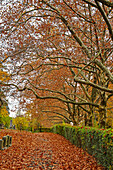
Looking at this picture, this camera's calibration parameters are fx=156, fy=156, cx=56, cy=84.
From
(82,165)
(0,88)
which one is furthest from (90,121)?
(0,88)

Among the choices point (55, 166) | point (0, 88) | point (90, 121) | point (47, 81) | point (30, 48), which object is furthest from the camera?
point (47, 81)

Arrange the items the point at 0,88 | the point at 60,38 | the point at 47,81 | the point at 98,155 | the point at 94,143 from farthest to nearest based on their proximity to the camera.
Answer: the point at 47,81, the point at 0,88, the point at 60,38, the point at 94,143, the point at 98,155

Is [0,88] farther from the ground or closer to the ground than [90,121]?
farther from the ground

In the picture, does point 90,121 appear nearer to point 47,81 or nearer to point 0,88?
point 47,81

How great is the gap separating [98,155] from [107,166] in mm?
1157

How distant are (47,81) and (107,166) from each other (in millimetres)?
10973

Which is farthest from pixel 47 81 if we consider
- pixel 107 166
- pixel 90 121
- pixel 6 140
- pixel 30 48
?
pixel 107 166

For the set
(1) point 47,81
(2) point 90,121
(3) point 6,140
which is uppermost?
(1) point 47,81

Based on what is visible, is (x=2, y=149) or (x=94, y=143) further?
(x=2, y=149)

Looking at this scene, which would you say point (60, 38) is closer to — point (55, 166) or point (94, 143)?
point (94, 143)

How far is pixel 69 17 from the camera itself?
7.90m

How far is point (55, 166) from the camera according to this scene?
6559 millimetres

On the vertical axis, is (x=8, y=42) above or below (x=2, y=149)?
above

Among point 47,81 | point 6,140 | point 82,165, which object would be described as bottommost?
point 82,165
